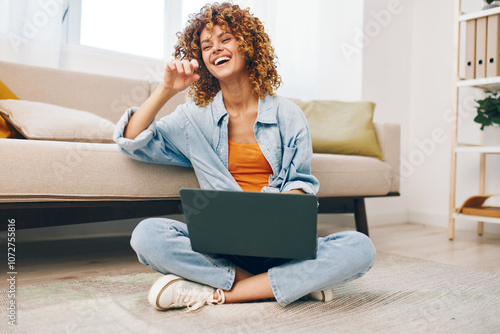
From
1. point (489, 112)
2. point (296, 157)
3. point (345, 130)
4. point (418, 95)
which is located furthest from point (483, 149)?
point (296, 157)

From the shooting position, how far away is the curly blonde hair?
1.14m

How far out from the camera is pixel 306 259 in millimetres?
919

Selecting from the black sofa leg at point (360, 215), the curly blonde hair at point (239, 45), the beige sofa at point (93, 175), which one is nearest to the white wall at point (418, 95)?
the black sofa leg at point (360, 215)

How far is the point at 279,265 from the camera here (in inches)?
37.7

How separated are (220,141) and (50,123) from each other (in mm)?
534

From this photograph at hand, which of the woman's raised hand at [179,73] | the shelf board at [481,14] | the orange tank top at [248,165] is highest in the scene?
the shelf board at [481,14]

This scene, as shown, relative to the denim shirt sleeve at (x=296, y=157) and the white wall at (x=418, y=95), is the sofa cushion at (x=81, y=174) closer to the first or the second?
the denim shirt sleeve at (x=296, y=157)

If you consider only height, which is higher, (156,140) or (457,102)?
(457,102)

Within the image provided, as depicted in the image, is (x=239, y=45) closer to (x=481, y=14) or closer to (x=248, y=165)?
(x=248, y=165)

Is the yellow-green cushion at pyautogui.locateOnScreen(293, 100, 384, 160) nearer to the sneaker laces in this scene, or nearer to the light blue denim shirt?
the light blue denim shirt

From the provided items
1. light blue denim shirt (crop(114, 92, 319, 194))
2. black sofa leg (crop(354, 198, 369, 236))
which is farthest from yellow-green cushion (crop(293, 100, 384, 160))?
light blue denim shirt (crop(114, 92, 319, 194))

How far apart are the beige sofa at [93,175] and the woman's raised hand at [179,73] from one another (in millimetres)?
307

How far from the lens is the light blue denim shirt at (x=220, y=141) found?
1101 mm

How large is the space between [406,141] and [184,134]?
2037 millimetres
